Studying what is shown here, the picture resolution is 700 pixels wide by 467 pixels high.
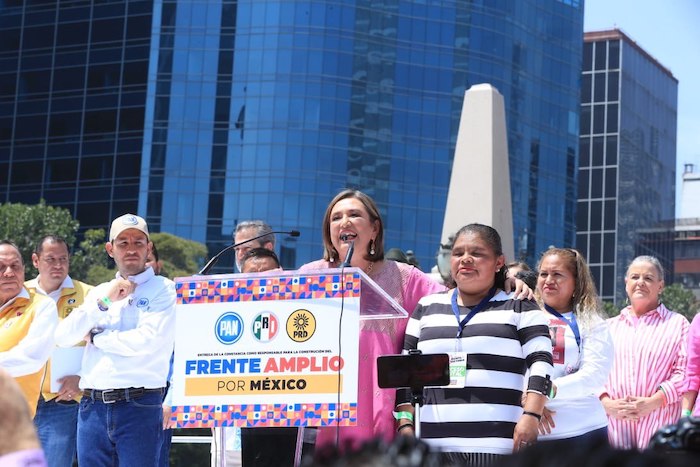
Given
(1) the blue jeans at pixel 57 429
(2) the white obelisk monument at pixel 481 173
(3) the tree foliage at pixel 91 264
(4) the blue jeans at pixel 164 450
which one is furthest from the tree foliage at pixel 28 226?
(4) the blue jeans at pixel 164 450

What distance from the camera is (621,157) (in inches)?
4348

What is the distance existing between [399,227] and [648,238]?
4568cm

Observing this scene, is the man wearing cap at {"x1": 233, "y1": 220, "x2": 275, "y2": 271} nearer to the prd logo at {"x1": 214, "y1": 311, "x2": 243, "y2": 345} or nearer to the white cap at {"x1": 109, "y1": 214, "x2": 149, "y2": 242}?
the white cap at {"x1": 109, "y1": 214, "x2": 149, "y2": 242}

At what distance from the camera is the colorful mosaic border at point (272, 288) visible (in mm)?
4562

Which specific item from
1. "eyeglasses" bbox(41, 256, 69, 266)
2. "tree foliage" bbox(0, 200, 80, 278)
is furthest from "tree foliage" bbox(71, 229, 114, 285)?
"eyeglasses" bbox(41, 256, 69, 266)

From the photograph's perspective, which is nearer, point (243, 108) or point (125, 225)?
point (125, 225)

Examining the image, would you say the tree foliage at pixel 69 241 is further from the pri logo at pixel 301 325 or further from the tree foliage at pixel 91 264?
the pri logo at pixel 301 325

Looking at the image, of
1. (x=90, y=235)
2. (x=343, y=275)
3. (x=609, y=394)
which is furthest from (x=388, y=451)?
(x=90, y=235)

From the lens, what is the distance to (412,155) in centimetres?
7462

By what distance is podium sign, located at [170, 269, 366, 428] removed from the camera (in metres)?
4.54

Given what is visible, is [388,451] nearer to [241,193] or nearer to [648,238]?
[241,193]

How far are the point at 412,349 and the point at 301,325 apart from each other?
805mm

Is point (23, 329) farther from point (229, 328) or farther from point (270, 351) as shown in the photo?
point (270, 351)

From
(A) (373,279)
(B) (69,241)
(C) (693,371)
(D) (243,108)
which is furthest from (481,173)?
(D) (243,108)
